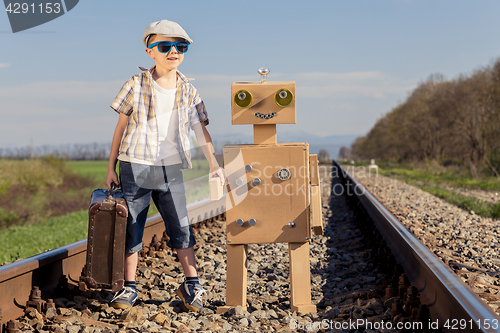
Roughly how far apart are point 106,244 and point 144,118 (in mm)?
879

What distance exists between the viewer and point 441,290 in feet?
8.70

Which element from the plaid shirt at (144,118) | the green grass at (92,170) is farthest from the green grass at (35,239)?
the green grass at (92,170)

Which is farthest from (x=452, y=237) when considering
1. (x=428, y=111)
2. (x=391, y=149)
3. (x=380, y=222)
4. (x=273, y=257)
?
(x=391, y=149)

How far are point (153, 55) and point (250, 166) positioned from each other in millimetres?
1004

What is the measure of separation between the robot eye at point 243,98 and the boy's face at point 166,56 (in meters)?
0.45

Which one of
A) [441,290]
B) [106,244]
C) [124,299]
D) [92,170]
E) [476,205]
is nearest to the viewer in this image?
[441,290]

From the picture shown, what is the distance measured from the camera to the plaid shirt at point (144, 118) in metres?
3.10

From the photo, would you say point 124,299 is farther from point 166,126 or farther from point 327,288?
point 327,288

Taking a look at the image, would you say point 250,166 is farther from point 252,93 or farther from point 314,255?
point 314,255

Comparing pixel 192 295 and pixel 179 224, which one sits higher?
pixel 179 224

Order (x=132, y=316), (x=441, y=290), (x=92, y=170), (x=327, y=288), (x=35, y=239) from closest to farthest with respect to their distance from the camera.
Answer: (x=441, y=290) < (x=132, y=316) < (x=327, y=288) < (x=35, y=239) < (x=92, y=170)

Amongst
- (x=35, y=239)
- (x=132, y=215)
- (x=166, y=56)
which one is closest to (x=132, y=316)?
(x=132, y=215)

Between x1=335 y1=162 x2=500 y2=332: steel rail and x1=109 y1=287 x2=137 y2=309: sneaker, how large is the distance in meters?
1.95

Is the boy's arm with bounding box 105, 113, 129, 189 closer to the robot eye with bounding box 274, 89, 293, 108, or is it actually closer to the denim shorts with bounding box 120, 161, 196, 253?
the denim shorts with bounding box 120, 161, 196, 253
